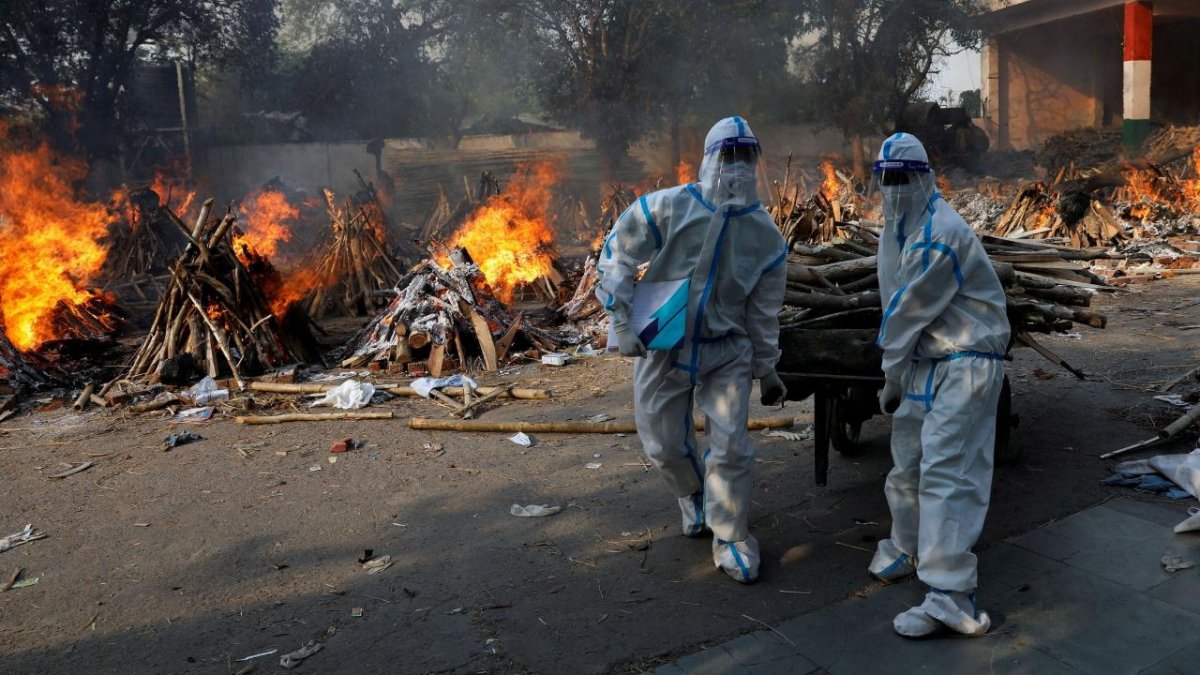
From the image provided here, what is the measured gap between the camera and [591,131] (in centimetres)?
2580

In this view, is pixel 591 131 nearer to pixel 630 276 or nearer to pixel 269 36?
pixel 269 36

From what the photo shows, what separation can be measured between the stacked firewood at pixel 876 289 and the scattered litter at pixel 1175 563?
1212mm

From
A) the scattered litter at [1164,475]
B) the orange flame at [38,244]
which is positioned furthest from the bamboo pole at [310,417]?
the scattered litter at [1164,475]

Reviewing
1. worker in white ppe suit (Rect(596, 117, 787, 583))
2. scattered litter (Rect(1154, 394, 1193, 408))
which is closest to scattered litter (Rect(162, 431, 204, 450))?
worker in white ppe suit (Rect(596, 117, 787, 583))

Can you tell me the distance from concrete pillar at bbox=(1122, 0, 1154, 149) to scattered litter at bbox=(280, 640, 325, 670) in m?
25.4

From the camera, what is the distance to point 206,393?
7.86 meters

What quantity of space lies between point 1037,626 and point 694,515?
63.9 inches

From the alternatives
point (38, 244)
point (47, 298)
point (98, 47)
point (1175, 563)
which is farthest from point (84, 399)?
point (98, 47)

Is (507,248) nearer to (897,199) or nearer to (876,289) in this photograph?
(876,289)

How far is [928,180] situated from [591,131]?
74.7 ft

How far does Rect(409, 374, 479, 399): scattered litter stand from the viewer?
774 centimetres

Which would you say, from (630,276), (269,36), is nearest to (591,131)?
(269,36)

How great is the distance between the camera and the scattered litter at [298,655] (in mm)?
3535

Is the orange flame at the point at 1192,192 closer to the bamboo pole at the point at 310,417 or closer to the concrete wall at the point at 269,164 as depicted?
the bamboo pole at the point at 310,417
